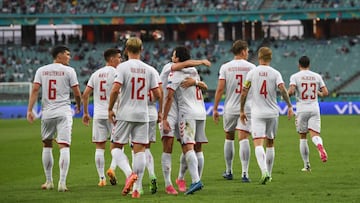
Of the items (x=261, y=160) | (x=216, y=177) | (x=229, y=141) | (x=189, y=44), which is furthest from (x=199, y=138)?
(x=189, y=44)

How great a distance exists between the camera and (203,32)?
78.7 m

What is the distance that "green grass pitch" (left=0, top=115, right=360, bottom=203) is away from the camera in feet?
44.5

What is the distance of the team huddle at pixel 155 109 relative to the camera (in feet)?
44.4

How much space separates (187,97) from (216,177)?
3.51 m

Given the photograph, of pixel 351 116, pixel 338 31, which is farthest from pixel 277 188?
pixel 338 31

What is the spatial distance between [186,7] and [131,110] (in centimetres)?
5881

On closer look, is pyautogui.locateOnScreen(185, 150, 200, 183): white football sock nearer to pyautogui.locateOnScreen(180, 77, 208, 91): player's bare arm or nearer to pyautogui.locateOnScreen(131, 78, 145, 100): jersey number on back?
pyautogui.locateOnScreen(180, 77, 208, 91): player's bare arm

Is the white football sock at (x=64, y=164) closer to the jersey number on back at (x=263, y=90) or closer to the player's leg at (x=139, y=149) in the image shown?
the player's leg at (x=139, y=149)

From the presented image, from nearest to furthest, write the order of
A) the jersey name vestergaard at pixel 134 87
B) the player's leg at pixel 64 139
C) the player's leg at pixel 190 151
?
the jersey name vestergaard at pixel 134 87 < the player's leg at pixel 190 151 < the player's leg at pixel 64 139

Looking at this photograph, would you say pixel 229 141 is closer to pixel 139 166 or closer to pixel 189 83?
pixel 189 83

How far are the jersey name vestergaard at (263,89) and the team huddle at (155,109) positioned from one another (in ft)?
0.06

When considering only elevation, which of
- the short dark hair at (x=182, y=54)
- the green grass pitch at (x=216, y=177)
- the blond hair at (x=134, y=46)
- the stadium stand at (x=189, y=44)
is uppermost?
the stadium stand at (x=189, y=44)

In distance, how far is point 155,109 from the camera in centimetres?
1502

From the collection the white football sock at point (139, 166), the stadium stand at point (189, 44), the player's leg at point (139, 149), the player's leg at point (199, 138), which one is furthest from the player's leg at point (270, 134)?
the stadium stand at point (189, 44)
